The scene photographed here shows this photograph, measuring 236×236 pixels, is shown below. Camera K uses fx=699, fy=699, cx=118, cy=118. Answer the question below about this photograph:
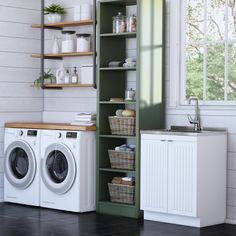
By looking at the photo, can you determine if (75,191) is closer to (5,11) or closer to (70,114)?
(70,114)

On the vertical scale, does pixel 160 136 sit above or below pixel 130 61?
below

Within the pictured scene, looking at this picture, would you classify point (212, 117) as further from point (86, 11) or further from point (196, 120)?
point (86, 11)

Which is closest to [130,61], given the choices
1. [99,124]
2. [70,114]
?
[99,124]

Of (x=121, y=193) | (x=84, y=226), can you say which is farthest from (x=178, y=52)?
(x=84, y=226)

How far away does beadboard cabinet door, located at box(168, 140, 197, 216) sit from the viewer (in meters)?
6.37

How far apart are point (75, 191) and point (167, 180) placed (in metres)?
1.10

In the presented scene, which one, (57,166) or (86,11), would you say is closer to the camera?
(57,166)

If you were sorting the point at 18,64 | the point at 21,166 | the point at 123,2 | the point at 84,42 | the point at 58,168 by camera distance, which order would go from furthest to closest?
the point at 18,64
the point at 21,166
the point at 84,42
the point at 58,168
the point at 123,2

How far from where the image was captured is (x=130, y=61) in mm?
7141

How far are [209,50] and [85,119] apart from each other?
1500mm

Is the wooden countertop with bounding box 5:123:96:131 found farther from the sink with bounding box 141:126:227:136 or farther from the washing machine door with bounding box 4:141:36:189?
the sink with bounding box 141:126:227:136

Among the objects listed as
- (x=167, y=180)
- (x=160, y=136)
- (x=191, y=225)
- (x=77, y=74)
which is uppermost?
(x=77, y=74)

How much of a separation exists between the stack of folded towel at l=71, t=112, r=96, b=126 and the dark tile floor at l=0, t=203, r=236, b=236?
0.95 metres

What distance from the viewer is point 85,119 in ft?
24.3
